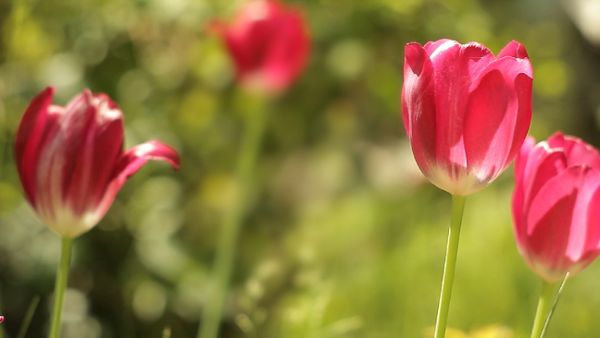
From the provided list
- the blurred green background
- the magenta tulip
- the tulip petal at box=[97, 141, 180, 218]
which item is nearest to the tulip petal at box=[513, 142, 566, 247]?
the magenta tulip

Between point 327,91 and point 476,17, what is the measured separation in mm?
400

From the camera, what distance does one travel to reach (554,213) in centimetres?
69

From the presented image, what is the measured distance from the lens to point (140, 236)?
6.68 ft

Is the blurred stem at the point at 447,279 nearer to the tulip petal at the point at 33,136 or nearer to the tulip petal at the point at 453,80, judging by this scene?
the tulip petal at the point at 453,80

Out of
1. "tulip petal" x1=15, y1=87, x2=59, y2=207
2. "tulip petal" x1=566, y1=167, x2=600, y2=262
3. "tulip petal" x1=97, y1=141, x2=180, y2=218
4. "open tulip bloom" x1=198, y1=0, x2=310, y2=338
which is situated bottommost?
"tulip petal" x1=566, y1=167, x2=600, y2=262

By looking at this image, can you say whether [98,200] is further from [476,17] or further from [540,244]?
[476,17]

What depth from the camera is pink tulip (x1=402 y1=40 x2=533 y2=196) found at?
0.66 metres

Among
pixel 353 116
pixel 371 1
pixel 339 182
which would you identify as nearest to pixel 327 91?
pixel 353 116

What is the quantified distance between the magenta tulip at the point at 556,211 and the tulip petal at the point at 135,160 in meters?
0.23

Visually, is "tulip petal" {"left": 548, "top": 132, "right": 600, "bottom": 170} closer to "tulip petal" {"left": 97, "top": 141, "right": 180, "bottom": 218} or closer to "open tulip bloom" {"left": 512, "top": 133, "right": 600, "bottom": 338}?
"open tulip bloom" {"left": 512, "top": 133, "right": 600, "bottom": 338}

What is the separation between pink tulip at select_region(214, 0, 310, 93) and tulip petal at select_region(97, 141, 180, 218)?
0.95 m

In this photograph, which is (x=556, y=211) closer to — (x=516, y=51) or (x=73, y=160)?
(x=516, y=51)

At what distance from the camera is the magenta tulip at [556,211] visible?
687mm

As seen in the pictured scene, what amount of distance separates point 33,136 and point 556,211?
35 centimetres
